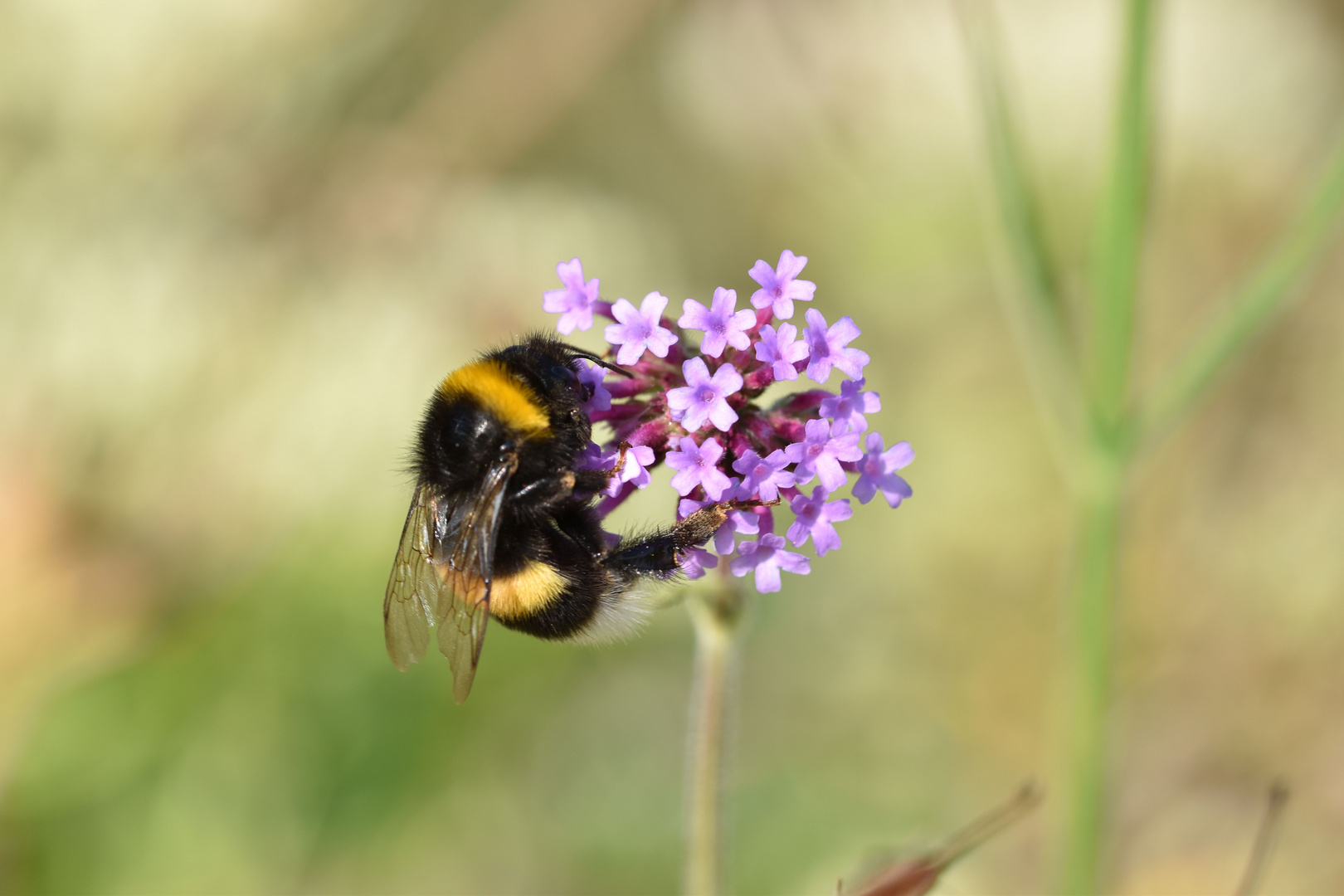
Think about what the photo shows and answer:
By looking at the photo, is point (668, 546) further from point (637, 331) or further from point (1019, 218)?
point (1019, 218)

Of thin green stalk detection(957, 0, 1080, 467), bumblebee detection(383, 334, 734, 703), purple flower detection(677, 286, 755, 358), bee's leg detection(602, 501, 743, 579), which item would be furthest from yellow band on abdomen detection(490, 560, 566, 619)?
thin green stalk detection(957, 0, 1080, 467)

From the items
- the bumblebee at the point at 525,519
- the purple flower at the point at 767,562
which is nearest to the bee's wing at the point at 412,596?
the bumblebee at the point at 525,519

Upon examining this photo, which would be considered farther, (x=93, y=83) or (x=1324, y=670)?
(x=93, y=83)

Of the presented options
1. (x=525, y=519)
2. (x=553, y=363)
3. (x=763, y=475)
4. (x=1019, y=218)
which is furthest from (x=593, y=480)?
(x=1019, y=218)

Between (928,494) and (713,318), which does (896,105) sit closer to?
(928,494)

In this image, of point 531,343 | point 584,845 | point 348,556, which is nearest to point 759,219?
point 348,556
